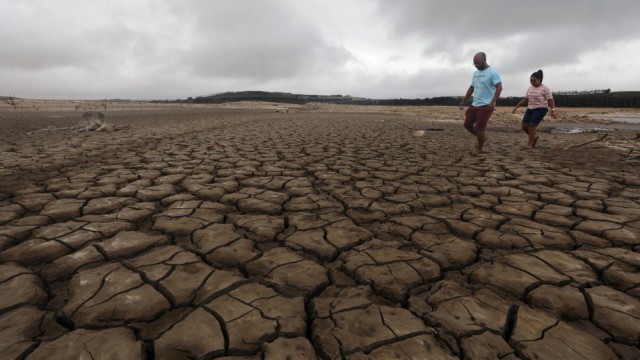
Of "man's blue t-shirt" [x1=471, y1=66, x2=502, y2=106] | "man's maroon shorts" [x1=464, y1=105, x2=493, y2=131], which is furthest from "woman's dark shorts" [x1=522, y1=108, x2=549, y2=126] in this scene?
"man's blue t-shirt" [x1=471, y1=66, x2=502, y2=106]

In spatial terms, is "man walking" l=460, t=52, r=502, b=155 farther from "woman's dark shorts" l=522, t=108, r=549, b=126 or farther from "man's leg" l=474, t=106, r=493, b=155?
"woman's dark shorts" l=522, t=108, r=549, b=126

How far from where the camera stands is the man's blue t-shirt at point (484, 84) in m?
4.07

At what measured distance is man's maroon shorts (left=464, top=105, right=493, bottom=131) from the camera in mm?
4254

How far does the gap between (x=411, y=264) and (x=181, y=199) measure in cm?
187

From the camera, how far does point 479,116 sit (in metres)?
4.33

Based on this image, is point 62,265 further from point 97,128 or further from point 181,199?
point 97,128

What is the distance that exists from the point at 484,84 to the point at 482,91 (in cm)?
11

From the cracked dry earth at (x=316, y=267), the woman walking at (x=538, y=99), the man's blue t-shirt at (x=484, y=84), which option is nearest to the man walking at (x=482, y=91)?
the man's blue t-shirt at (x=484, y=84)

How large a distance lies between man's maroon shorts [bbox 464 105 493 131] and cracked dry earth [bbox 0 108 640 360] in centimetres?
156

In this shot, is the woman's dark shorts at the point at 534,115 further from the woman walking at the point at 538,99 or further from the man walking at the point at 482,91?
the man walking at the point at 482,91

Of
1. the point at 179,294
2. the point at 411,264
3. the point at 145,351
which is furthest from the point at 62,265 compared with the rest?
the point at 411,264

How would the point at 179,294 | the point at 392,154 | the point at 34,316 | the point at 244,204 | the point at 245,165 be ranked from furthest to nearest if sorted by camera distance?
the point at 392,154
the point at 245,165
the point at 244,204
the point at 179,294
the point at 34,316

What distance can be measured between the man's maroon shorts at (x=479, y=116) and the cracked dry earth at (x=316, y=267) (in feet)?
5.13

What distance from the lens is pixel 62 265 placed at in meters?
1.42
